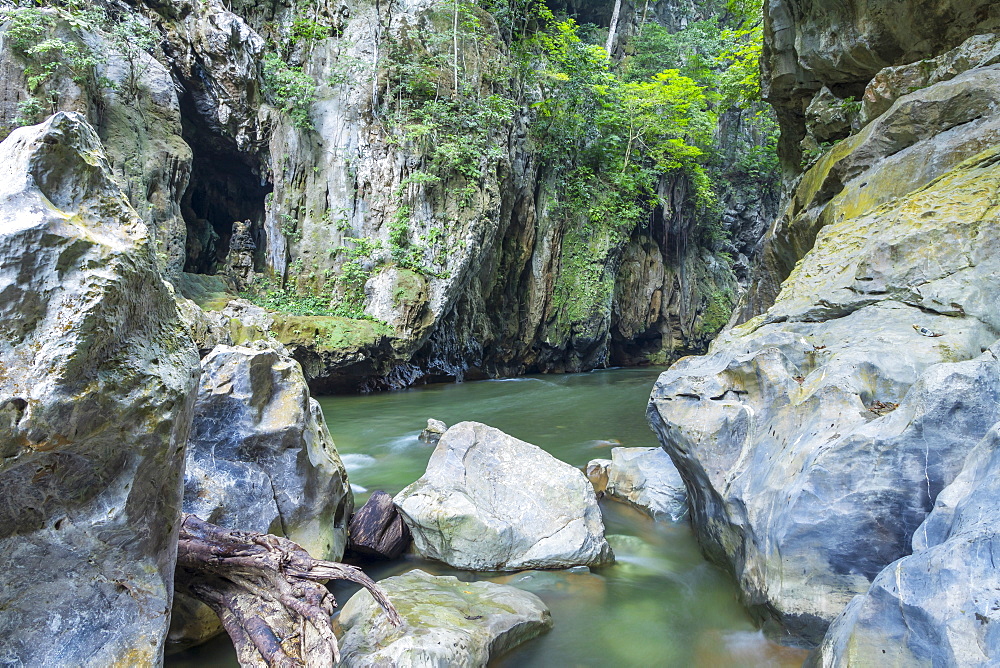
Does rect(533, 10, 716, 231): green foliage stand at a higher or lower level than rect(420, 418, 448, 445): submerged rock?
higher

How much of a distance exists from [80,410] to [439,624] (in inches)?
72.1

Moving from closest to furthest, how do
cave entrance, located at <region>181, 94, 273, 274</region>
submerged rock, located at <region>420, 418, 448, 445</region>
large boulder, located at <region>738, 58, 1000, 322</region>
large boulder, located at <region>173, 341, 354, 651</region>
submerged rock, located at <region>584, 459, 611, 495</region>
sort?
large boulder, located at <region>173, 341, 354, 651</region>
large boulder, located at <region>738, 58, 1000, 322</region>
submerged rock, located at <region>584, 459, 611, 495</region>
submerged rock, located at <region>420, 418, 448, 445</region>
cave entrance, located at <region>181, 94, 273, 274</region>

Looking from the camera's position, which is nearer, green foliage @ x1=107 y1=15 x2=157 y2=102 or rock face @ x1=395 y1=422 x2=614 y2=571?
rock face @ x1=395 y1=422 x2=614 y2=571

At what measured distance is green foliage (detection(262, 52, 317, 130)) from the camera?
12938 mm

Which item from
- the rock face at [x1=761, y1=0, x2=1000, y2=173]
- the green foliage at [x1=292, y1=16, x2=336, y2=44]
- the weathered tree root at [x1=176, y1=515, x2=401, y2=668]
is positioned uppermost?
the green foliage at [x1=292, y1=16, x2=336, y2=44]

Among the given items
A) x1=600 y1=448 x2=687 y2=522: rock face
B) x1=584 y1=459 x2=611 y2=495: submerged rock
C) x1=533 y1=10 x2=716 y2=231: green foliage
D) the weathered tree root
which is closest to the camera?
the weathered tree root

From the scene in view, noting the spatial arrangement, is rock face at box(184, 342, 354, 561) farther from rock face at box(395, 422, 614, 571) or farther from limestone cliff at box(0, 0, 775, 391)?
limestone cliff at box(0, 0, 775, 391)

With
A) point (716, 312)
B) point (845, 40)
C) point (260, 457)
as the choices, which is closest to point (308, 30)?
point (845, 40)

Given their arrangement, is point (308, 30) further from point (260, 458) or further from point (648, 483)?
point (648, 483)

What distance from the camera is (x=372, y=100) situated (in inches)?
518

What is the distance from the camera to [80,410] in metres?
1.62

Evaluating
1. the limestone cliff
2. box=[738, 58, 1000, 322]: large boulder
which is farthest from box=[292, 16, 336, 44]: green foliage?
box=[738, 58, 1000, 322]: large boulder

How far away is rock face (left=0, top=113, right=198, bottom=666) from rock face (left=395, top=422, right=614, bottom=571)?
1918mm

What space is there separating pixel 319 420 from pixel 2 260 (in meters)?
2.74
